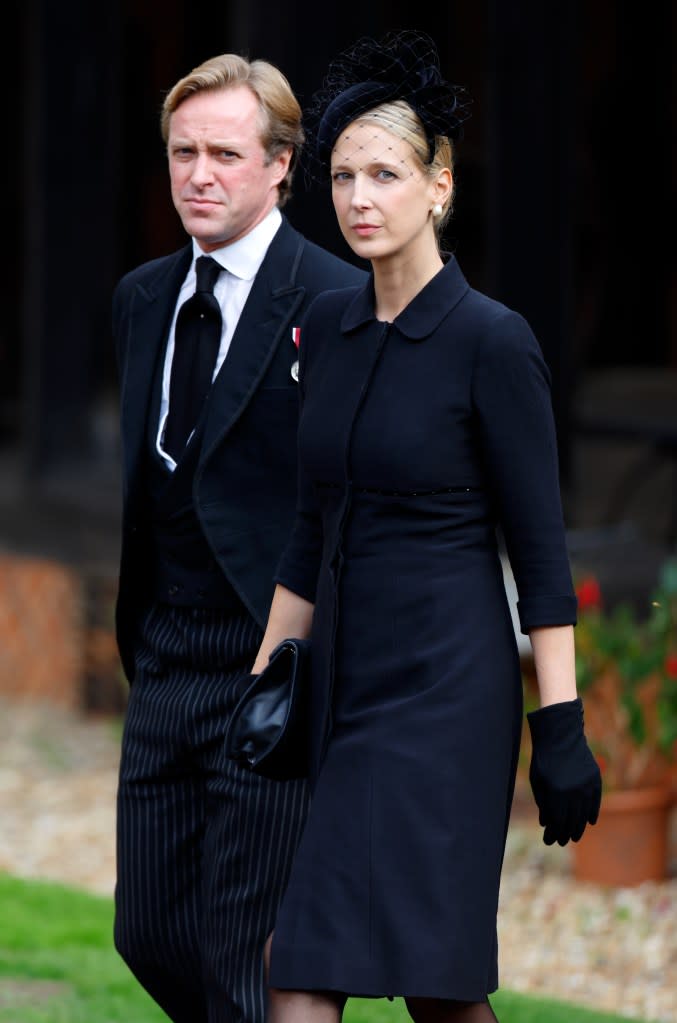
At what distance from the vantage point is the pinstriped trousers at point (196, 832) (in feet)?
10.2

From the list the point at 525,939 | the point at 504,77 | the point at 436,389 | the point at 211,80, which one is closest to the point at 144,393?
the point at 211,80

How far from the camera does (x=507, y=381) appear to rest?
262 centimetres

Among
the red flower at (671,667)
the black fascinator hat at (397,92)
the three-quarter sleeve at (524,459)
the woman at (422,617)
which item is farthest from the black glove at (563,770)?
the red flower at (671,667)

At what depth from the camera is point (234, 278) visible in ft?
11.0

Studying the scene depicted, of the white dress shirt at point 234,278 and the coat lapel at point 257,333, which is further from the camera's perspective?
the white dress shirt at point 234,278

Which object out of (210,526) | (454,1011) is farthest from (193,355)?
(454,1011)

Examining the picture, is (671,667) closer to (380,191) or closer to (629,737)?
(629,737)

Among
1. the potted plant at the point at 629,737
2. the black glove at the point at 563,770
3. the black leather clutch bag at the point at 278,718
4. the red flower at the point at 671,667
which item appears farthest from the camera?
the potted plant at the point at 629,737

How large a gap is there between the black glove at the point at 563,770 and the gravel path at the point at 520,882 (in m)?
2.06

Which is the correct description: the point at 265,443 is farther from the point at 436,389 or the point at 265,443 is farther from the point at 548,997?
the point at 548,997

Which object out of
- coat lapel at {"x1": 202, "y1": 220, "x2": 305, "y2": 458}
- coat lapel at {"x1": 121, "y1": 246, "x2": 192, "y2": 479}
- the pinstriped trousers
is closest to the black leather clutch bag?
the pinstriped trousers

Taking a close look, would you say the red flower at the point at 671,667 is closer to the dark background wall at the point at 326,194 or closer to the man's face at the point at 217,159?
the dark background wall at the point at 326,194

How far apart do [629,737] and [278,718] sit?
2.99 metres

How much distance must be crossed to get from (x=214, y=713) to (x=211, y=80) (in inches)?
39.6
